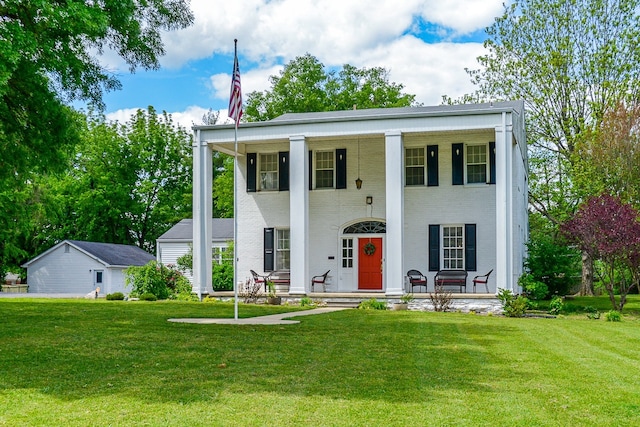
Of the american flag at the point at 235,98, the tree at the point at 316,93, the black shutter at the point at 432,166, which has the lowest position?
the black shutter at the point at 432,166

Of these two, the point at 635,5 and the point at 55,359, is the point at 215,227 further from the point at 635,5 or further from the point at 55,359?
the point at 55,359

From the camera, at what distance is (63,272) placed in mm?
43562

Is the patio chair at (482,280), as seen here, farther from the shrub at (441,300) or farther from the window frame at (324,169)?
the window frame at (324,169)

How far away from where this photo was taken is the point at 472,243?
2372cm

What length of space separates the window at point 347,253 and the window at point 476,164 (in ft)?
14.9

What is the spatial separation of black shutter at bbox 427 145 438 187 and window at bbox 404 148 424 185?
32 centimetres

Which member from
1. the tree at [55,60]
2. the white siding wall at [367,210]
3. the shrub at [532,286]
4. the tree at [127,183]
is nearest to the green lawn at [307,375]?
the tree at [55,60]

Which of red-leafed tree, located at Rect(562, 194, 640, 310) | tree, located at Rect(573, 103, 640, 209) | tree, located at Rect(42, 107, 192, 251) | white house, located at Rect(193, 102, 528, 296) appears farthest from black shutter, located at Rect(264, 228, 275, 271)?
tree, located at Rect(42, 107, 192, 251)

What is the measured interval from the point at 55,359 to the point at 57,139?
6.96 m

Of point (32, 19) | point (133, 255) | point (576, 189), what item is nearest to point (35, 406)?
point (32, 19)

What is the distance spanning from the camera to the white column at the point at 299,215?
901 inches

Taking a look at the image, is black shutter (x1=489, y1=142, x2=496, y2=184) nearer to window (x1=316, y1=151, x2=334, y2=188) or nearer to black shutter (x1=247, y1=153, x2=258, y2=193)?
window (x1=316, y1=151, x2=334, y2=188)

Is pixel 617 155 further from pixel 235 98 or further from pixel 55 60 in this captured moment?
pixel 55 60

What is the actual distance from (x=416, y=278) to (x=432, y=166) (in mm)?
3736
